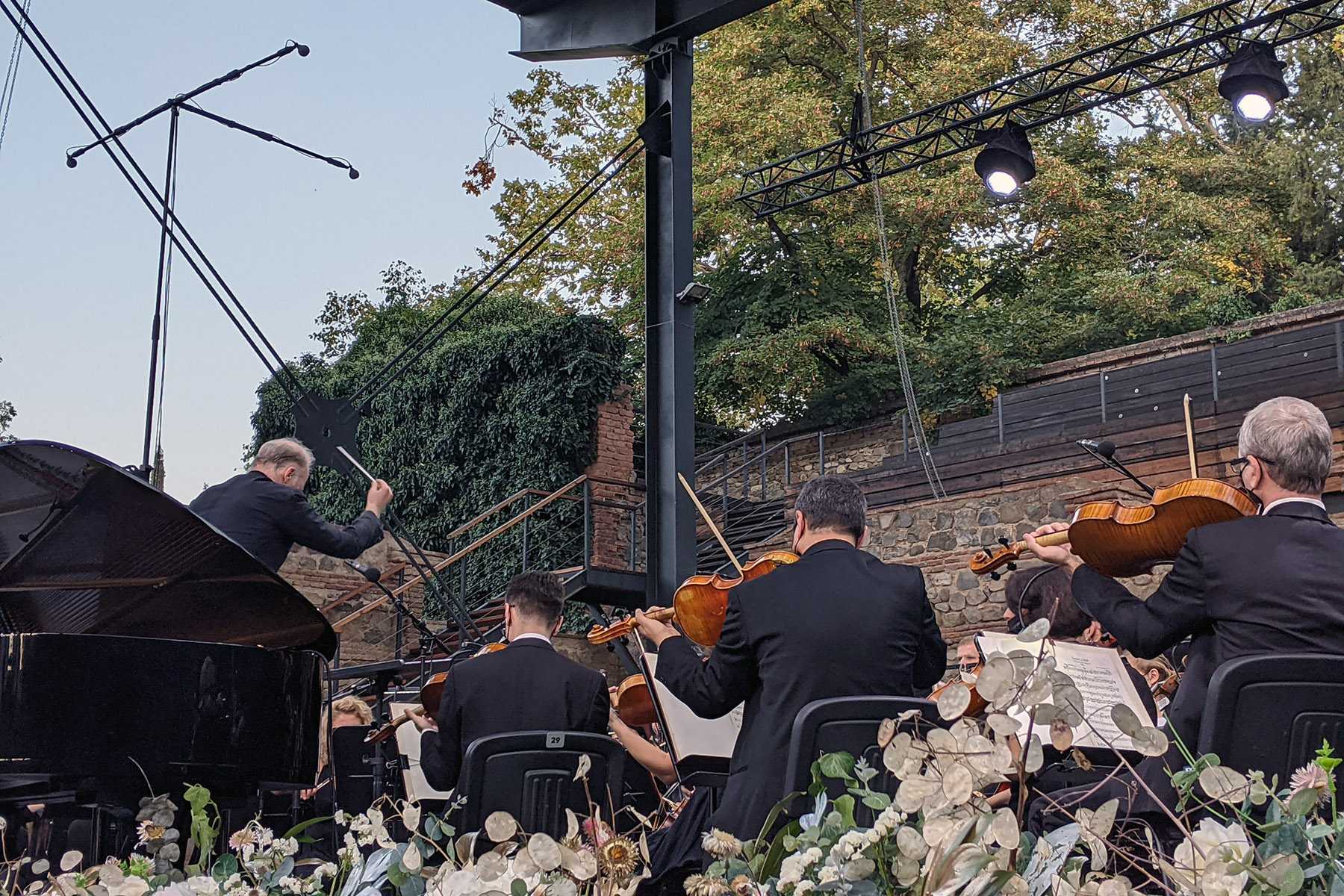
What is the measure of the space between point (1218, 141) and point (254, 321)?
58.5ft

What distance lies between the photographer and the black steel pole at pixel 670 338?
6.02m

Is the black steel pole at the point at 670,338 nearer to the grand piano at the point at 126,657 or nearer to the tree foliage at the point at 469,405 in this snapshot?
the grand piano at the point at 126,657

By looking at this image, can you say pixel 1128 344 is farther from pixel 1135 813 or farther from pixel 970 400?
pixel 1135 813

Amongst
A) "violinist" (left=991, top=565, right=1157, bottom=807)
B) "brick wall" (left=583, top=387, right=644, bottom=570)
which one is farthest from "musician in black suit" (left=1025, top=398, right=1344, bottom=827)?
"brick wall" (left=583, top=387, right=644, bottom=570)

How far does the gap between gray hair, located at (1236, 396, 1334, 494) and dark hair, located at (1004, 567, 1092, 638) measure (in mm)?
1041

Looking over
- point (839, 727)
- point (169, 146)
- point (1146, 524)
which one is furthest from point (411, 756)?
point (169, 146)

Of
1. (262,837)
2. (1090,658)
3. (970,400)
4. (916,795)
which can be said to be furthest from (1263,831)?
(970,400)

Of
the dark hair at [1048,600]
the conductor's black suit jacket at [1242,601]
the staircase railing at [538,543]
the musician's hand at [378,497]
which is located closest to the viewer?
the conductor's black suit jacket at [1242,601]

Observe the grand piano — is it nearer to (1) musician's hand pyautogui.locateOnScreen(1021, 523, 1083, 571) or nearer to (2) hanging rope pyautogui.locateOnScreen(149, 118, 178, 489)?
(2) hanging rope pyautogui.locateOnScreen(149, 118, 178, 489)

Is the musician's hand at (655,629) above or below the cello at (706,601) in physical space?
below

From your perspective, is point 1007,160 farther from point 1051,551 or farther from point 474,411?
point 474,411

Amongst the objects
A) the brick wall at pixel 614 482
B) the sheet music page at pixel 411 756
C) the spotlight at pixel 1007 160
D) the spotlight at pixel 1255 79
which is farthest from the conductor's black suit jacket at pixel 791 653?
the brick wall at pixel 614 482

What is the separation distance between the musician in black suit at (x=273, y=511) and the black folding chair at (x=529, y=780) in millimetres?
1422

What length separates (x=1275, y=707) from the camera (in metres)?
2.38
